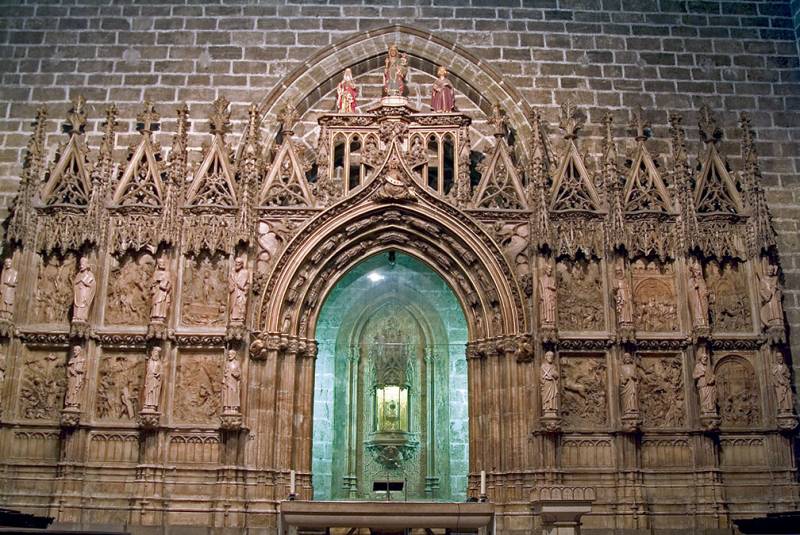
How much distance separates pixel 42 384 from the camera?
1311cm

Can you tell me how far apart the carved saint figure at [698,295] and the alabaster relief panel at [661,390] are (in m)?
0.68

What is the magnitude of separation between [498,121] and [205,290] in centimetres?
555

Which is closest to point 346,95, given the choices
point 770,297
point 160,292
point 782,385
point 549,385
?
point 160,292

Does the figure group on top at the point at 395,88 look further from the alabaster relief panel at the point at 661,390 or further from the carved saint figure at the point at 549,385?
the alabaster relief panel at the point at 661,390

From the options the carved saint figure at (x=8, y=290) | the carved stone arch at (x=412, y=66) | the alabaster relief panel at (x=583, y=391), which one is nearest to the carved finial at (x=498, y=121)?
the carved stone arch at (x=412, y=66)

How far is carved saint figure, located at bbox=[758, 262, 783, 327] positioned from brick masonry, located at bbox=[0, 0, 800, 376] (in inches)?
88.5

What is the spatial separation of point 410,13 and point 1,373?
9311 mm

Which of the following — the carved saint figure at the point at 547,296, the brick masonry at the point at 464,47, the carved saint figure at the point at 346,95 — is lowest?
the carved saint figure at the point at 547,296

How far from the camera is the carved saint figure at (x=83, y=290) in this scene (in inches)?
515

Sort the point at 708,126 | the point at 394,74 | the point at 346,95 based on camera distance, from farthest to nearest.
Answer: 1. the point at 346,95
2. the point at 394,74
3. the point at 708,126

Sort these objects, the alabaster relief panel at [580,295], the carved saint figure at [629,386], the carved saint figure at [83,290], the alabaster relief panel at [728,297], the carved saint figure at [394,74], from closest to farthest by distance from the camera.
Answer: the carved saint figure at [629,386] → the carved saint figure at [83,290] → the alabaster relief panel at [580,295] → the alabaster relief panel at [728,297] → the carved saint figure at [394,74]

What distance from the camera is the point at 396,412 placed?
17.0m

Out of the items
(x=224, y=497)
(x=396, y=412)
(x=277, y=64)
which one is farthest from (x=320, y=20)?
(x=224, y=497)

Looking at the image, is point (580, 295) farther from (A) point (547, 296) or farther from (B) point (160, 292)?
(B) point (160, 292)
